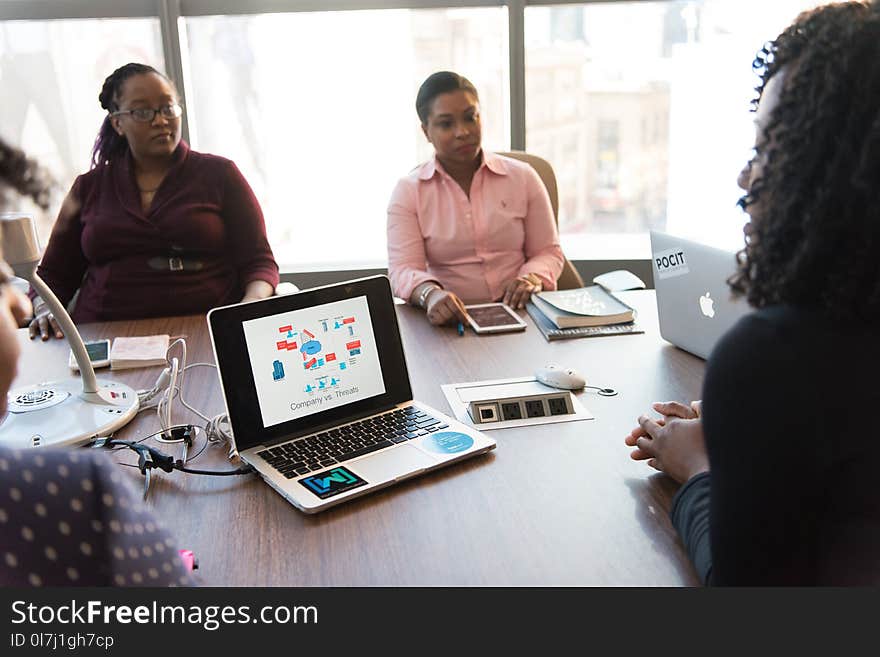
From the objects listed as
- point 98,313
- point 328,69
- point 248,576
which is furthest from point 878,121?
point 328,69

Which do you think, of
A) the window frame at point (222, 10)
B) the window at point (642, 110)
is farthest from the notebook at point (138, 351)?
the window at point (642, 110)

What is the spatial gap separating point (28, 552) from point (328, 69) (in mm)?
3116

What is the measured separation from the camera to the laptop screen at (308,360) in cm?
129

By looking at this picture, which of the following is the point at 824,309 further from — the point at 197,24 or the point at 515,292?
the point at 197,24

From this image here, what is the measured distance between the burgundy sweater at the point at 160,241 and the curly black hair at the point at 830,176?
176 centimetres

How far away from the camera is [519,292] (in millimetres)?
2176

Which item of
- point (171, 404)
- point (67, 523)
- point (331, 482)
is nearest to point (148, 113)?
point (171, 404)

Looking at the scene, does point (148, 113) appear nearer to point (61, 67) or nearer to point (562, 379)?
point (61, 67)

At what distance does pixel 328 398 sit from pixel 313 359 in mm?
72

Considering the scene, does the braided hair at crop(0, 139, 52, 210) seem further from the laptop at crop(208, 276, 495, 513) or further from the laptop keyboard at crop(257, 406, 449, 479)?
the laptop keyboard at crop(257, 406, 449, 479)

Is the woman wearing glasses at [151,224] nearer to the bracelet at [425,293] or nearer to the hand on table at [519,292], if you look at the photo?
the bracelet at [425,293]

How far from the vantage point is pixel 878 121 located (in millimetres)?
766

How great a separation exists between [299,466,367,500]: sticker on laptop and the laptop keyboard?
25 millimetres

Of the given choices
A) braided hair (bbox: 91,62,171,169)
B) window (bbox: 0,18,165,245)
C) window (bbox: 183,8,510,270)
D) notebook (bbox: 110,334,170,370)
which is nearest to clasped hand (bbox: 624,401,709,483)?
notebook (bbox: 110,334,170,370)
